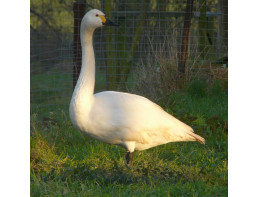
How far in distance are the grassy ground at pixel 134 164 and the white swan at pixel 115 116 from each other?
0.91 feet

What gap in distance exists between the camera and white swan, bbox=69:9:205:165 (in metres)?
4.29

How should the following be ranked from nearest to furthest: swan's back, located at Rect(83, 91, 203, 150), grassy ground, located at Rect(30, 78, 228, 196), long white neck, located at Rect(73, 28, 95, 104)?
grassy ground, located at Rect(30, 78, 228, 196), swan's back, located at Rect(83, 91, 203, 150), long white neck, located at Rect(73, 28, 95, 104)

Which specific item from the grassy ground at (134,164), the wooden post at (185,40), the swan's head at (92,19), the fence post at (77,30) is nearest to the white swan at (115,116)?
the swan's head at (92,19)

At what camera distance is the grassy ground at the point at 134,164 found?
153 inches

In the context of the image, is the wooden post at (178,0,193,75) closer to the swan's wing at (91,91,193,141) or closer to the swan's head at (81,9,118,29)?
the swan's wing at (91,91,193,141)

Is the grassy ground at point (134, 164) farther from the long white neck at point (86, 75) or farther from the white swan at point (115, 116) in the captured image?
the long white neck at point (86, 75)

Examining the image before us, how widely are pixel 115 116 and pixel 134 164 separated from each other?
714 mm

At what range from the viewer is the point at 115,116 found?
4297mm

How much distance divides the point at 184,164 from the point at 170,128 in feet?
1.60

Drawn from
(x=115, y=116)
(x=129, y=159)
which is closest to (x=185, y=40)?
(x=129, y=159)

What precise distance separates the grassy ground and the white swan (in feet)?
0.91

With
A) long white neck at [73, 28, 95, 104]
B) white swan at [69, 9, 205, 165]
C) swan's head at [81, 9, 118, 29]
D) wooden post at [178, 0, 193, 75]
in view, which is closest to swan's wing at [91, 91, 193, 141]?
white swan at [69, 9, 205, 165]

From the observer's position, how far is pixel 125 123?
432cm

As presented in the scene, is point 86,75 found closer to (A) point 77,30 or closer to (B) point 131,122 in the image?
(B) point 131,122
